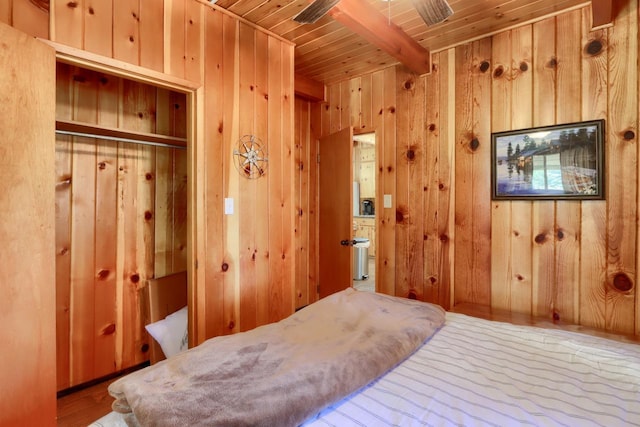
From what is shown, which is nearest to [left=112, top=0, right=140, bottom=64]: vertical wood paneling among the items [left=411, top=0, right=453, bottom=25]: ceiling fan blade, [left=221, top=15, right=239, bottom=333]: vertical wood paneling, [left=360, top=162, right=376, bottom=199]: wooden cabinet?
[left=221, top=15, right=239, bottom=333]: vertical wood paneling

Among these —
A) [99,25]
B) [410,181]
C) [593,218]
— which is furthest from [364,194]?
[99,25]

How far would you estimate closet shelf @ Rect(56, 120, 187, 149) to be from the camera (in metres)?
2.05

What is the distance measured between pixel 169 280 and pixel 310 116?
2.36 meters

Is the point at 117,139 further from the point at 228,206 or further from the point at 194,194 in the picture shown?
the point at 228,206

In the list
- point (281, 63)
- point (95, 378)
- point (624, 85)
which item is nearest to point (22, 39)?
point (281, 63)

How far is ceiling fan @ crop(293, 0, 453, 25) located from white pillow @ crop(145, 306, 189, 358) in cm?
220

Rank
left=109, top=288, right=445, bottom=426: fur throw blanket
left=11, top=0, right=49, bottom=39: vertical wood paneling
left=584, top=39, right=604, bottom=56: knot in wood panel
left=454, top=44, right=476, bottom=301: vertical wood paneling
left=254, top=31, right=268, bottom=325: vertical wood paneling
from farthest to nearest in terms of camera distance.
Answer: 1. left=454, top=44, right=476, bottom=301: vertical wood paneling
2. left=254, top=31, right=268, bottom=325: vertical wood paneling
3. left=584, top=39, right=604, bottom=56: knot in wood panel
4. left=11, top=0, right=49, bottom=39: vertical wood paneling
5. left=109, top=288, right=445, bottom=426: fur throw blanket

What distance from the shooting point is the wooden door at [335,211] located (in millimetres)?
3281

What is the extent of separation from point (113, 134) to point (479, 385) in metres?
2.55

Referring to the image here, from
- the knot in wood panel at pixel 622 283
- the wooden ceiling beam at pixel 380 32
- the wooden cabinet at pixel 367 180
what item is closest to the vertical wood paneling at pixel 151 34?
the wooden ceiling beam at pixel 380 32

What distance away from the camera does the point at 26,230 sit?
4.90ft

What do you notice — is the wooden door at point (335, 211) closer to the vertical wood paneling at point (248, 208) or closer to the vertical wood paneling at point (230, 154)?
the vertical wood paneling at point (248, 208)

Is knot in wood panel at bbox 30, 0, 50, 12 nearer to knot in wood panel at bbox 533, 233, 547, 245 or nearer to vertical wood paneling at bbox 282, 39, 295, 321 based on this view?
vertical wood paneling at bbox 282, 39, 295, 321

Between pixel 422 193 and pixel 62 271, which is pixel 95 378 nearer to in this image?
pixel 62 271
